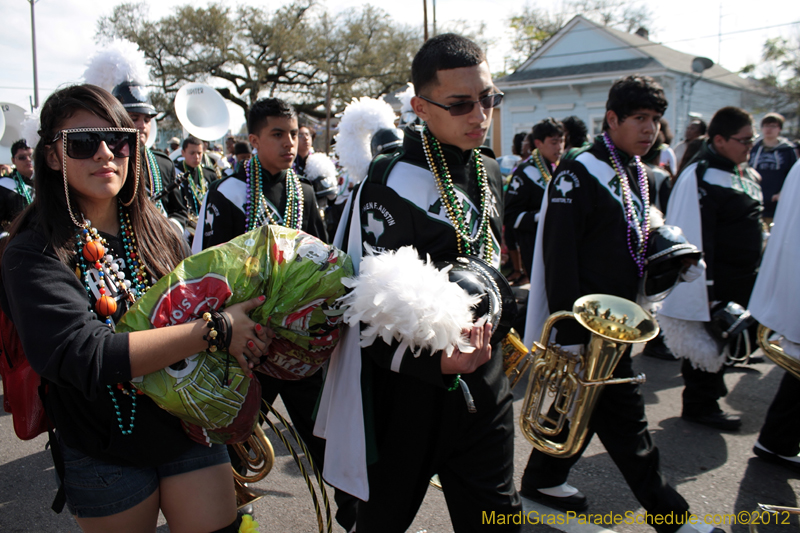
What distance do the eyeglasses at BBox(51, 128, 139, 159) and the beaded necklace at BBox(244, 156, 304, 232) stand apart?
1565 mm

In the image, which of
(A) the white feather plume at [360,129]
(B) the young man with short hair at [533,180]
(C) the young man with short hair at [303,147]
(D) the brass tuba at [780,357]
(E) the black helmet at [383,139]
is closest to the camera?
(D) the brass tuba at [780,357]

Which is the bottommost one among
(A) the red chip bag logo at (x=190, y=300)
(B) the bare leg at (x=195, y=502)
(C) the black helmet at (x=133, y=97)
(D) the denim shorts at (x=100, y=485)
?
(B) the bare leg at (x=195, y=502)

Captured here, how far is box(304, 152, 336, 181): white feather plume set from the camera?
6.29m

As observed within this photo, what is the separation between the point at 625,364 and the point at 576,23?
79.9 feet

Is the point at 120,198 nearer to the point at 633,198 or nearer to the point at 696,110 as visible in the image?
the point at 633,198

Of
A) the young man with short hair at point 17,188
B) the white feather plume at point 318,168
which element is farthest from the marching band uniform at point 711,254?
the young man with short hair at point 17,188

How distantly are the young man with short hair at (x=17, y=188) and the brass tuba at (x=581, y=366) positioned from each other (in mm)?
5392

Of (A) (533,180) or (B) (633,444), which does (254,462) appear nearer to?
(B) (633,444)

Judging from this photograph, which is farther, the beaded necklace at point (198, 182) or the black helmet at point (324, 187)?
the beaded necklace at point (198, 182)

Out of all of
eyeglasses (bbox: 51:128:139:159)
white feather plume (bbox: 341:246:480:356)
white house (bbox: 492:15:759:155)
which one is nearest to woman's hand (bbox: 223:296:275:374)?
white feather plume (bbox: 341:246:480:356)

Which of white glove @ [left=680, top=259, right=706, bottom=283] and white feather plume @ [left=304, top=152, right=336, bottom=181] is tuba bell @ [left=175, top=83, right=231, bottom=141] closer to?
white feather plume @ [left=304, top=152, right=336, bottom=181]

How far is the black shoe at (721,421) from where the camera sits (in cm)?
407

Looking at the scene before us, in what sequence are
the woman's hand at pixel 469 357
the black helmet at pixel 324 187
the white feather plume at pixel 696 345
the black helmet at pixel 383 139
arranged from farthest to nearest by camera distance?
the black helmet at pixel 324 187 → the black helmet at pixel 383 139 → the white feather plume at pixel 696 345 → the woman's hand at pixel 469 357

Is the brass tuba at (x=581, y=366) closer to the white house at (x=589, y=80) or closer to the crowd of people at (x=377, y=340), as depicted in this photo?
the crowd of people at (x=377, y=340)
